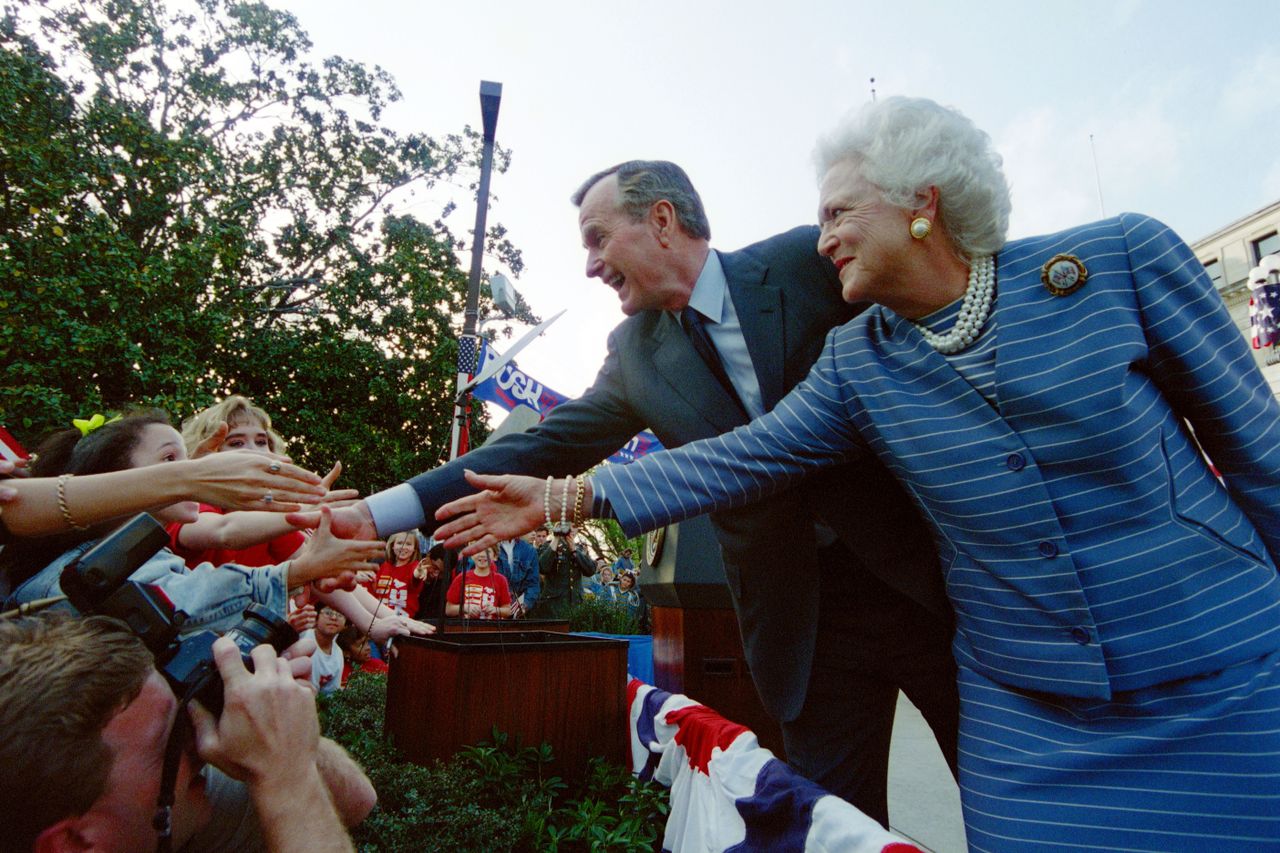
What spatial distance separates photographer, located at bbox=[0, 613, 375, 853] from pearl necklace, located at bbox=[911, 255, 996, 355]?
4.07 feet

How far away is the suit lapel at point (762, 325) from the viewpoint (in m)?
1.95

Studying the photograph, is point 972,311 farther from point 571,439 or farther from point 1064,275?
point 571,439

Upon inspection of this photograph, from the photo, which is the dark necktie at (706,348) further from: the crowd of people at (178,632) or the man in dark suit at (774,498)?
the crowd of people at (178,632)

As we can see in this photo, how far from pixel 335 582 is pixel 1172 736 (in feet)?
6.56

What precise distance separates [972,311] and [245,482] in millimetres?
1727

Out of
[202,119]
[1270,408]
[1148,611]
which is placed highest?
[202,119]

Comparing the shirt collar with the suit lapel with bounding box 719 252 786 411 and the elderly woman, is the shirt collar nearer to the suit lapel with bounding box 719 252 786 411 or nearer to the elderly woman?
the suit lapel with bounding box 719 252 786 411

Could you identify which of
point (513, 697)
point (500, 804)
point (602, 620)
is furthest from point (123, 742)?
point (602, 620)

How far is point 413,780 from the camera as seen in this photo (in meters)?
2.65

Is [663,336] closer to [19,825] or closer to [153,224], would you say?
[19,825]

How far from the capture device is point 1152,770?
3.67 feet

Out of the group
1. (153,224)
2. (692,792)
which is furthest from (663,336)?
(153,224)

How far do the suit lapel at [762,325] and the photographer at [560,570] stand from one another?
7.03m

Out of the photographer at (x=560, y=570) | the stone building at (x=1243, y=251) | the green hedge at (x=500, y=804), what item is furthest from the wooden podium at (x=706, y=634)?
the stone building at (x=1243, y=251)
